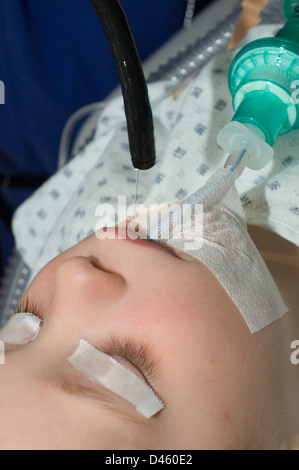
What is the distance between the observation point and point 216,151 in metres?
0.85

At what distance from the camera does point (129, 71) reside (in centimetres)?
51

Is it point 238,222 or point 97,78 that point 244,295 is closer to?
point 238,222

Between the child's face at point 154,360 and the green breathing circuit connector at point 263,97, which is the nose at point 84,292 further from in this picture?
the green breathing circuit connector at point 263,97

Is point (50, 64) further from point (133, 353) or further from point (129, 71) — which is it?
point (133, 353)

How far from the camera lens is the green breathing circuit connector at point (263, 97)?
642 millimetres

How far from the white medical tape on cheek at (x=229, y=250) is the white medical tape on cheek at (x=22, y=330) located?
0.56ft

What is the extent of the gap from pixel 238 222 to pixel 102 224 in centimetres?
31

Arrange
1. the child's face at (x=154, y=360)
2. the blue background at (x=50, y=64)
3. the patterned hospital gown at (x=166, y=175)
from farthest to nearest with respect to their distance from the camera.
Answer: the blue background at (x=50, y=64) → the patterned hospital gown at (x=166, y=175) → the child's face at (x=154, y=360)

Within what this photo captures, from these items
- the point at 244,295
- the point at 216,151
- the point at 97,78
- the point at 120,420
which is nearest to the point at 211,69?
the point at 216,151

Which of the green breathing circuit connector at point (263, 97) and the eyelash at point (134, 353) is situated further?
the green breathing circuit connector at point (263, 97)

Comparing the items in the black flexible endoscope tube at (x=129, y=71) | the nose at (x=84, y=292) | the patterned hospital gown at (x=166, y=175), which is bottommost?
the patterned hospital gown at (x=166, y=175)

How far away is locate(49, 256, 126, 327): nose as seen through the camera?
55 cm

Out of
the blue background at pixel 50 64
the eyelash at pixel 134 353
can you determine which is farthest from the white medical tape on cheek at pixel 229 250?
the blue background at pixel 50 64
